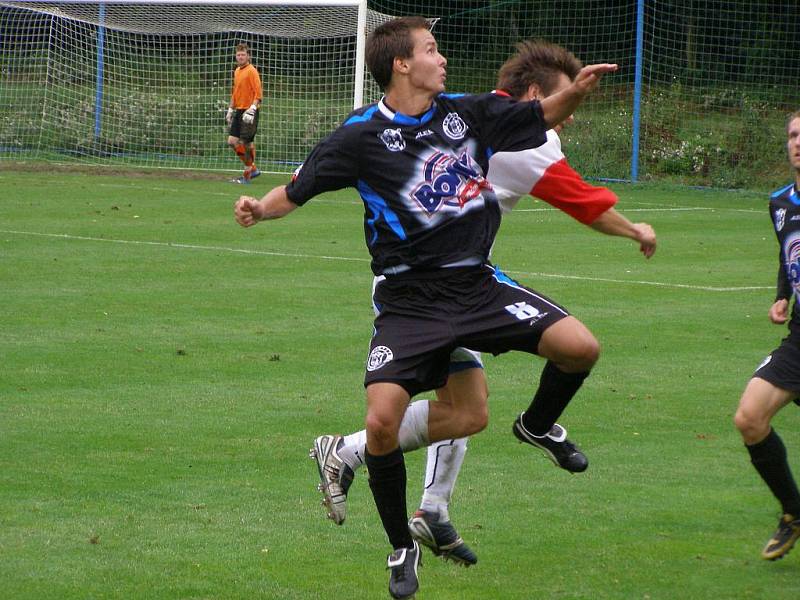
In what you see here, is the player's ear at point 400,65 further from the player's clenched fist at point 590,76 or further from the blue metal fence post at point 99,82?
the blue metal fence post at point 99,82

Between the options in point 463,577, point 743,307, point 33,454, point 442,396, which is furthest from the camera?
point 743,307

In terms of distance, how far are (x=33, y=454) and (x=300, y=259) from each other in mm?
7809

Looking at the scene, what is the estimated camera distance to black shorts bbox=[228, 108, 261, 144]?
945 inches

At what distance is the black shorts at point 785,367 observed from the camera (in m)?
5.92

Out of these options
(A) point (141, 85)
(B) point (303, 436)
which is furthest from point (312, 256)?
(A) point (141, 85)

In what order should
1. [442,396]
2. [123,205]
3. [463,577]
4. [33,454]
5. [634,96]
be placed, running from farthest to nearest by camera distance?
[634,96]
[123,205]
[33,454]
[442,396]
[463,577]

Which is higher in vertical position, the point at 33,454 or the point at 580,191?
the point at 580,191

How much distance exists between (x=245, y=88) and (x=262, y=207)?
756 inches

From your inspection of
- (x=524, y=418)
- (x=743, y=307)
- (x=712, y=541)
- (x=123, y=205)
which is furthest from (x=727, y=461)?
(x=123, y=205)

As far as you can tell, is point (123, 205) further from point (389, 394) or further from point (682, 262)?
point (389, 394)

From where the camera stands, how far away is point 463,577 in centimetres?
568

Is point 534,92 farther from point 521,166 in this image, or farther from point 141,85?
point 141,85

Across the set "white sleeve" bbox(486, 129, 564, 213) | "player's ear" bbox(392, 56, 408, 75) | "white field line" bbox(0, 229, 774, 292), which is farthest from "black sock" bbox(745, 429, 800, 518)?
"white field line" bbox(0, 229, 774, 292)

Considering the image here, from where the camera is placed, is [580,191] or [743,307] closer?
[580,191]
